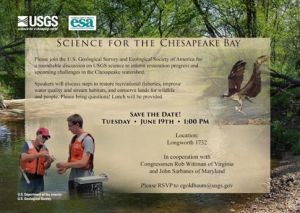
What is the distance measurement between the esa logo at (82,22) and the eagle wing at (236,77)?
3.11m

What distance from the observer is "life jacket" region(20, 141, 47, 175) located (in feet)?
18.6

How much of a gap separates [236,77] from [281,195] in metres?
3.01

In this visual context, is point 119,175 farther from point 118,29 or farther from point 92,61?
point 118,29

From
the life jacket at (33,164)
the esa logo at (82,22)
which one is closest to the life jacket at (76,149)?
the life jacket at (33,164)

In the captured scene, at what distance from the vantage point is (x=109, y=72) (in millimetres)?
6176

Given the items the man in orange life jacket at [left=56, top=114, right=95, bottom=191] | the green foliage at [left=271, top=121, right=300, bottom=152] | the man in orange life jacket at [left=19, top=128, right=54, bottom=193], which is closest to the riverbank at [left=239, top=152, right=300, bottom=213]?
the green foliage at [left=271, top=121, right=300, bottom=152]

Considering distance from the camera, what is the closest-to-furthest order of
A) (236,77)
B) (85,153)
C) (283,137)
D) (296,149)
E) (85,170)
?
(85,153)
(85,170)
(236,77)
(296,149)
(283,137)

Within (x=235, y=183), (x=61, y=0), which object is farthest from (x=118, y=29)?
(x=235, y=183)

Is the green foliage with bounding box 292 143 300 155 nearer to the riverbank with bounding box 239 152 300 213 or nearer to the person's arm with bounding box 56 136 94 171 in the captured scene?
the riverbank with bounding box 239 152 300 213

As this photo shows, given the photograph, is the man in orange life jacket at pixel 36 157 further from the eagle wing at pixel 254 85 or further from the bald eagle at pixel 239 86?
the eagle wing at pixel 254 85

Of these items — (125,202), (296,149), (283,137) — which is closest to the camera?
(125,202)

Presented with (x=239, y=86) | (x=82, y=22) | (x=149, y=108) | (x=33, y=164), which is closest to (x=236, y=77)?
(x=239, y=86)

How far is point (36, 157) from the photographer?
18.5ft

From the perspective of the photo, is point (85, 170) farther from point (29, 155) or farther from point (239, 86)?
point (239, 86)
